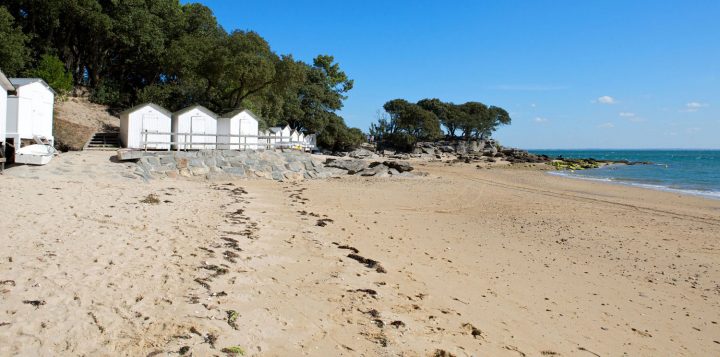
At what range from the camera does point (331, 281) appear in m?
6.88

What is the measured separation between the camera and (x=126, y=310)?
4922 mm

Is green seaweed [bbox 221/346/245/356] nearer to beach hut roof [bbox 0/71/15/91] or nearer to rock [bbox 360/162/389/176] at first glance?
beach hut roof [bbox 0/71/15/91]

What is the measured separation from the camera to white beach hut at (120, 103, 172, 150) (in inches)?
958

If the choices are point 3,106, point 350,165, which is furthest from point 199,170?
point 350,165

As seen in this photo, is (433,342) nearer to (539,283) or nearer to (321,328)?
(321,328)

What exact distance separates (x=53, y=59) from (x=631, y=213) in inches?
1350

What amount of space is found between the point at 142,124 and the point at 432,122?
58.2m

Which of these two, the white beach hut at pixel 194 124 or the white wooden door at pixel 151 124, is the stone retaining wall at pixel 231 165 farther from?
the white wooden door at pixel 151 124

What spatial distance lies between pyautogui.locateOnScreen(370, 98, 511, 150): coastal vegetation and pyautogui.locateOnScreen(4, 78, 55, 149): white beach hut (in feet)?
190

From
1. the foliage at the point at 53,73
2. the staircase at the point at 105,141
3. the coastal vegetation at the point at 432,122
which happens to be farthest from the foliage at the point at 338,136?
the staircase at the point at 105,141

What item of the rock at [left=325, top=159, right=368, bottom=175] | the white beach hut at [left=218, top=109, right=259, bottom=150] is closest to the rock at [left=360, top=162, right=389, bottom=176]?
the rock at [left=325, top=159, right=368, bottom=175]

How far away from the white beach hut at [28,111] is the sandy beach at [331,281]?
198 inches

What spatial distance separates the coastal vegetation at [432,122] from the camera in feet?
251

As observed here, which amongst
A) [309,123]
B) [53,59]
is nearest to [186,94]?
[53,59]
